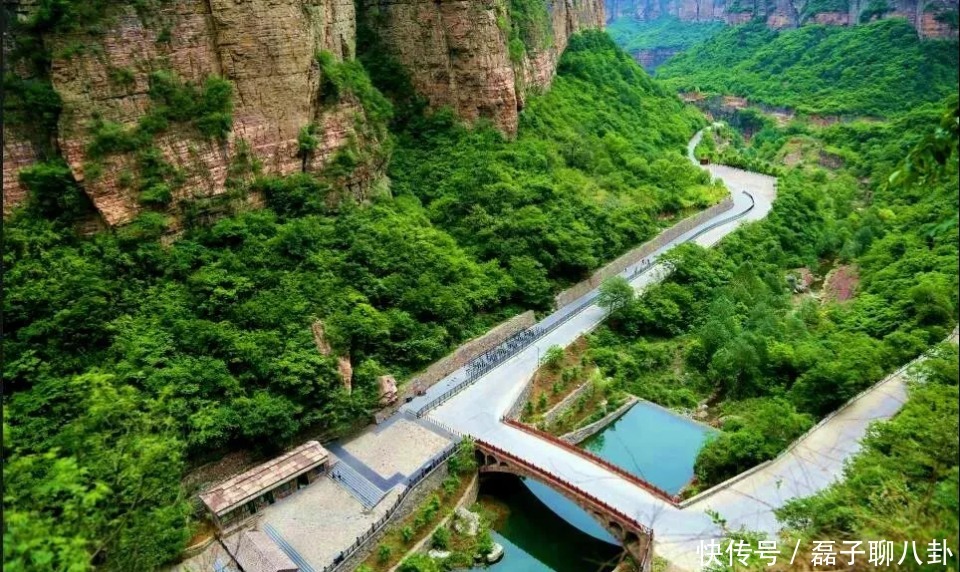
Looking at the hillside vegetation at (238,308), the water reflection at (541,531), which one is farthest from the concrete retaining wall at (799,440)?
the hillside vegetation at (238,308)

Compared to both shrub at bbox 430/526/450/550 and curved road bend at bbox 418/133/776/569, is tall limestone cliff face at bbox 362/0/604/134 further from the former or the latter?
shrub at bbox 430/526/450/550

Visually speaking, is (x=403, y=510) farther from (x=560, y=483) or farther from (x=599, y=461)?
(x=599, y=461)

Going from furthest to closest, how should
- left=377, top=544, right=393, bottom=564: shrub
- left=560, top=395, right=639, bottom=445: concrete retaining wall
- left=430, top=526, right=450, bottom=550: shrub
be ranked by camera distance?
left=560, top=395, right=639, bottom=445: concrete retaining wall, left=430, top=526, right=450, bottom=550: shrub, left=377, top=544, right=393, bottom=564: shrub

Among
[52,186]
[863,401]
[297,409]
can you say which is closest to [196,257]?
[52,186]

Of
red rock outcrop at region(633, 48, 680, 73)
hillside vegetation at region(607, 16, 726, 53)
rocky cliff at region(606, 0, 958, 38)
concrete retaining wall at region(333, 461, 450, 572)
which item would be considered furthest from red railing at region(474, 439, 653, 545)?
red rock outcrop at region(633, 48, 680, 73)

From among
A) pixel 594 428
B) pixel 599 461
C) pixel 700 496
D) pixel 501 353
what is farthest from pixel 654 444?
pixel 501 353

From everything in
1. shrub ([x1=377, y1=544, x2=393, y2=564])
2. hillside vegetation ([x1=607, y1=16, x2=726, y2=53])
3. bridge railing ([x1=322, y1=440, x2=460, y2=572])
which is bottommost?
shrub ([x1=377, y1=544, x2=393, y2=564])

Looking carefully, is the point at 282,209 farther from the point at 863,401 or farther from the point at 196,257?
the point at 863,401
